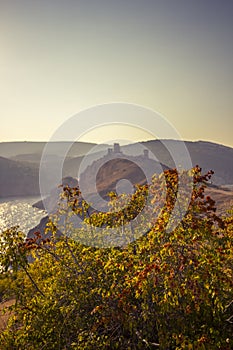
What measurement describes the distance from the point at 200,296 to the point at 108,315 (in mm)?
2207

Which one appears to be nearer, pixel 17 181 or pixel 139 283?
pixel 139 283

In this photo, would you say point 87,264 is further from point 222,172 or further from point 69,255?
point 222,172

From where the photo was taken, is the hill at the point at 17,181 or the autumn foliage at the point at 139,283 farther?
the hill at the point at 17,181

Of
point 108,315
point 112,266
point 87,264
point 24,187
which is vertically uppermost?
point 112,266

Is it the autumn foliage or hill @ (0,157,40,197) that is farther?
hill @ (0,157,40,197)

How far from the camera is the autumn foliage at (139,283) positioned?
5219 mm

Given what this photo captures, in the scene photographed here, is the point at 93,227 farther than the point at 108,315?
Yes

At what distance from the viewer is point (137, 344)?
5.95 metres

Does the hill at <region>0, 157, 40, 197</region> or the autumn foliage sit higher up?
the autumn foliage

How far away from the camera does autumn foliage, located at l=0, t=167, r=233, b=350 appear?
522 centimetres

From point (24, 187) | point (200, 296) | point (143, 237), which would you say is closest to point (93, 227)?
point (143, 237)

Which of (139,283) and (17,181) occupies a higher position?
(139,283)

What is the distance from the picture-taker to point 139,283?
5.03 meters

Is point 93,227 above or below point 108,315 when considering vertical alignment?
above
